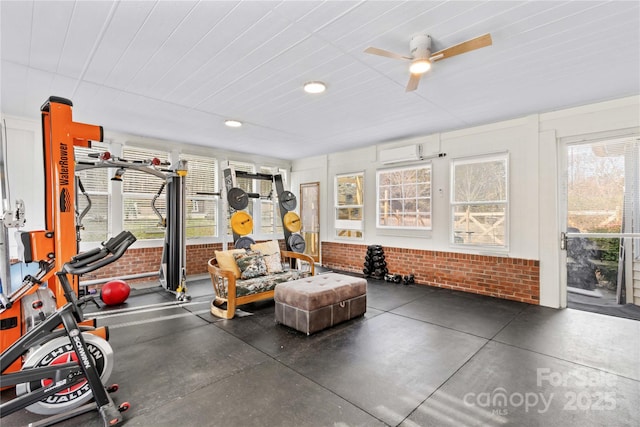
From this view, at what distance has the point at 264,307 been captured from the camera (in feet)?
14.1

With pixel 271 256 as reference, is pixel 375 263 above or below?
below

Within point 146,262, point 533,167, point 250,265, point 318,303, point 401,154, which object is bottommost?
point 318,303

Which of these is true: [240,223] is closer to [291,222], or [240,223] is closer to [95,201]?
[291,222]

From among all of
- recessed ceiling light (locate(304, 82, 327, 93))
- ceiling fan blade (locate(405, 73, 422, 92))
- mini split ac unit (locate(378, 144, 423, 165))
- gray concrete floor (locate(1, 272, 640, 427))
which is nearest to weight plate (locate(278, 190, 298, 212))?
mini split ac unit (locate(378, 144, 423, 165))

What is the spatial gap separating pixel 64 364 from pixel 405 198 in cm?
538

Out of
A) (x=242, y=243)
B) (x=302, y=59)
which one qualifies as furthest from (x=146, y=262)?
(x=302, y=59)

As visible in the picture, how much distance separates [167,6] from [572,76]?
3.81 m

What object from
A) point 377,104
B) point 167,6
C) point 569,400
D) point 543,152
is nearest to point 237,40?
point 167,6

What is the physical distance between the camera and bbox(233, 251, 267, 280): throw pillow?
4227 mm

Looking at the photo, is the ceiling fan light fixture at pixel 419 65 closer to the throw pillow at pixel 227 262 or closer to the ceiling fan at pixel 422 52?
the ceiling fan at pixel 422 52

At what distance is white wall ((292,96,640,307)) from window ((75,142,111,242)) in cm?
574

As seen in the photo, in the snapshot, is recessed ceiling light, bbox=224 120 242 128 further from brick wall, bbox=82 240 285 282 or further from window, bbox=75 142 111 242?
brick wall, bbox=82 240 285 282

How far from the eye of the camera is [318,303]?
3.31m

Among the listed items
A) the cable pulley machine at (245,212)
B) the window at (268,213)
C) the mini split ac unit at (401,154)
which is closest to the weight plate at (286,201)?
the cable pulley machine at (245,212)
